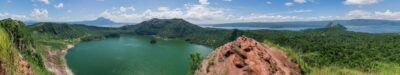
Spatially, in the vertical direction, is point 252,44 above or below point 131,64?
above

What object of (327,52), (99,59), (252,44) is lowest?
(99,59)

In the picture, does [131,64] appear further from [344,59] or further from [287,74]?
[287,74]

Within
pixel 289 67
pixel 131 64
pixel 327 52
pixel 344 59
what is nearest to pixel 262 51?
pixel 289 67

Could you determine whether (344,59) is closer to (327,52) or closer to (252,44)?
(327,52)

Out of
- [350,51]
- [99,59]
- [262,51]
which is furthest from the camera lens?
[99,59]

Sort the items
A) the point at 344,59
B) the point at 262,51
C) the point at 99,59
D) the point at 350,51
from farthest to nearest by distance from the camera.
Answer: the point at 99,59, the point at 350,51, the point at 344,59, the point at 262,51

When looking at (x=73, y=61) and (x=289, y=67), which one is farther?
(x=73, y=61)
